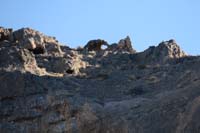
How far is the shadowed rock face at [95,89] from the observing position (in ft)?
79.0

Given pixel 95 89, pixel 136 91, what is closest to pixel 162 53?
pixel 136 91

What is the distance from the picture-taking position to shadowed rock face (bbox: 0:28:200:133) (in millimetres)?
24078

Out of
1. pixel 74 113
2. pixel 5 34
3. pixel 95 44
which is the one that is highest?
pixel 5 34

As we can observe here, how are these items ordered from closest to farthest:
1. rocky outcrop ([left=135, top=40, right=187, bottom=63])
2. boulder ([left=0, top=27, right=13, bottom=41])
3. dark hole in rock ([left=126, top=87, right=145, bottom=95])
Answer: dark hole in rock ([left=126, top=87, right=145, bottom=95])
rocky outcrop ([left=135, top=40, right=187, bottom=63])
boulder ([left=0, top=27, right=13, bottom=41])

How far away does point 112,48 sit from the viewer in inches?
1411

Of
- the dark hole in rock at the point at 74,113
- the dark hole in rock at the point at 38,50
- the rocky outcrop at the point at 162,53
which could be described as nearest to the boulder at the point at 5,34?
the dark hole in rock at the point at 38,50

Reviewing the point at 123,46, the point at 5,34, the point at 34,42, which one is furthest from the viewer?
the point at 123,46

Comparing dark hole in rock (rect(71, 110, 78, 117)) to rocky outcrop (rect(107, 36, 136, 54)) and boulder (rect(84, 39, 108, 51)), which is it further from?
boulder (rect(84, 39, 108, 51))

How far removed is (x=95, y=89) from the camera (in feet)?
92.1

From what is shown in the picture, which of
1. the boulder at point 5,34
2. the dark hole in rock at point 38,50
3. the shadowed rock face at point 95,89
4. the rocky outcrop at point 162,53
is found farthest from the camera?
the boulder at point 5,34

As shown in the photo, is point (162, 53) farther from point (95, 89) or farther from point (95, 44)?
point (95, 44)

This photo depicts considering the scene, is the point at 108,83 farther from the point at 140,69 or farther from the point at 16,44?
the point at 16,44

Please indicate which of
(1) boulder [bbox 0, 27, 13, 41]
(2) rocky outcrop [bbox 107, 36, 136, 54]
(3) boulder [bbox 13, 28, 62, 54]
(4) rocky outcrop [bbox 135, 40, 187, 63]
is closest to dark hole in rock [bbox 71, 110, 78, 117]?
(4) rocky outcrop [bbox 135, 40, 187, 63]

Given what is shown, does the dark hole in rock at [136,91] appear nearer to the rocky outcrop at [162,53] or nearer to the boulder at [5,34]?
the rocky outcrop at [162,53]
